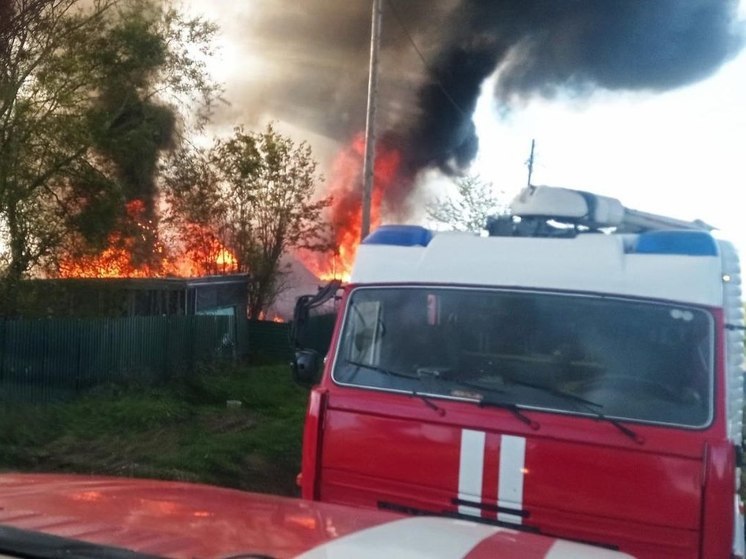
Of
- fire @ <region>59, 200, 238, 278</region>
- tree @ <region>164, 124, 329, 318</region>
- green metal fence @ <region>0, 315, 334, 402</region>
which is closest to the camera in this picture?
green metal fence @ <region>0, 315, 334, 402</region>

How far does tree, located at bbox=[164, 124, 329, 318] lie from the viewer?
27.0 metres

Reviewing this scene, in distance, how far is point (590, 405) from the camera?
15.0 ft

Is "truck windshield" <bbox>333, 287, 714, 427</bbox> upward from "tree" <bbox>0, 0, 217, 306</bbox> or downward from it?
downward

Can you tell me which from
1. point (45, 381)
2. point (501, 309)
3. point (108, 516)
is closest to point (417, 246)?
point (501, 309)

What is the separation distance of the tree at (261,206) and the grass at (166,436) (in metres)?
10.7

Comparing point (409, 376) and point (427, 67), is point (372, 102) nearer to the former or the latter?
point (427, 67)

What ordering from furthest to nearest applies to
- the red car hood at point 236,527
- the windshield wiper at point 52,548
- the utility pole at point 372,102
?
the utility pole at point 372,102 → the red car hood at point 236,527 → the windshield wiper at point 52,548

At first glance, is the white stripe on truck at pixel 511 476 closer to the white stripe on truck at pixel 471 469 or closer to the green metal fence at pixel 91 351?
the white stripe on truck at pixel 471 469

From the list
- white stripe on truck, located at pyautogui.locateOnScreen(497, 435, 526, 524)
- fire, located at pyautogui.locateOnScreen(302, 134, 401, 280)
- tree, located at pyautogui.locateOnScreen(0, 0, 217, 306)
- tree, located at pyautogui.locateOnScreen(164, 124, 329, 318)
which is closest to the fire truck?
white stripe on truck, located at pyautogui.locateOnScreen(497, 435, 526, 524)

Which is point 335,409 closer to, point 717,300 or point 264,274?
point 717,300

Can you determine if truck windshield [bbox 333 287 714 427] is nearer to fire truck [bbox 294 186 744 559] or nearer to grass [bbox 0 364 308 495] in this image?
fire truck [bbox 294 186 744 559]

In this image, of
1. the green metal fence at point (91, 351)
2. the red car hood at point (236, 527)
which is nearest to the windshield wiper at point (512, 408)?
the red car hood at point (236, 527)

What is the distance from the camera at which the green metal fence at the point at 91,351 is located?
14156 millimetres

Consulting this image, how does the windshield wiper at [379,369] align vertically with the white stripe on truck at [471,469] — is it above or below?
above
